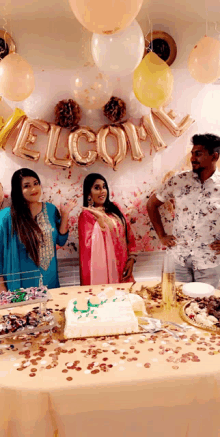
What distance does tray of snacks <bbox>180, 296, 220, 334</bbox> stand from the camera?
61.9 inches

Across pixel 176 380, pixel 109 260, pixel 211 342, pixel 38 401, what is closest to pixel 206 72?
pixel 109 260

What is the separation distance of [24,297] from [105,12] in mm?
1343

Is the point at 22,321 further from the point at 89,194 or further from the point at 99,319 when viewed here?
the point at 89,194

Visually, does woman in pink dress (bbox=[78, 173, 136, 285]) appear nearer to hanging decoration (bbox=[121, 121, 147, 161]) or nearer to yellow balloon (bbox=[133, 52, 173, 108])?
hanging decoration (bbox=[121, 121, 147, 161])

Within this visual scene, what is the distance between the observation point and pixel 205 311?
1671 millimetres

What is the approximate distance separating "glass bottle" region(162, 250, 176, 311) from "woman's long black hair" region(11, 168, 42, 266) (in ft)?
4.41

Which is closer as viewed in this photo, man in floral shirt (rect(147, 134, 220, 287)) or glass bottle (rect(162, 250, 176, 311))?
glass bottle (rect(162, 250, 176, 311))

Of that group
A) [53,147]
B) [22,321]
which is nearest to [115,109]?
[53,147]

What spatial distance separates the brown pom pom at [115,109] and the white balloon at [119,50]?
0.93m

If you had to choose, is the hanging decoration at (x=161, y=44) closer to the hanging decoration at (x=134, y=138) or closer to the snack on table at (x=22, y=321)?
the hanging decoration at (x=134, y=138)

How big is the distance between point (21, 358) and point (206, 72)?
2.15 metres

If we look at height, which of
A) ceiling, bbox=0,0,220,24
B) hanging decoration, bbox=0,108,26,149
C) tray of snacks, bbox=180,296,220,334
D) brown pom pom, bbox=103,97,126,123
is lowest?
tray of snacks, bbox=180,296,220,334

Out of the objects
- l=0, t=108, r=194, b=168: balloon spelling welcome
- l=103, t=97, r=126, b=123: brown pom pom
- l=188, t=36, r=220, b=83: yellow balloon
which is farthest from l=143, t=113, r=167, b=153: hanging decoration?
l=188, t=36, r=220, b=83: yellow balloon

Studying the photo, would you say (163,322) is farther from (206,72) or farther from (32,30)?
(32,30)
